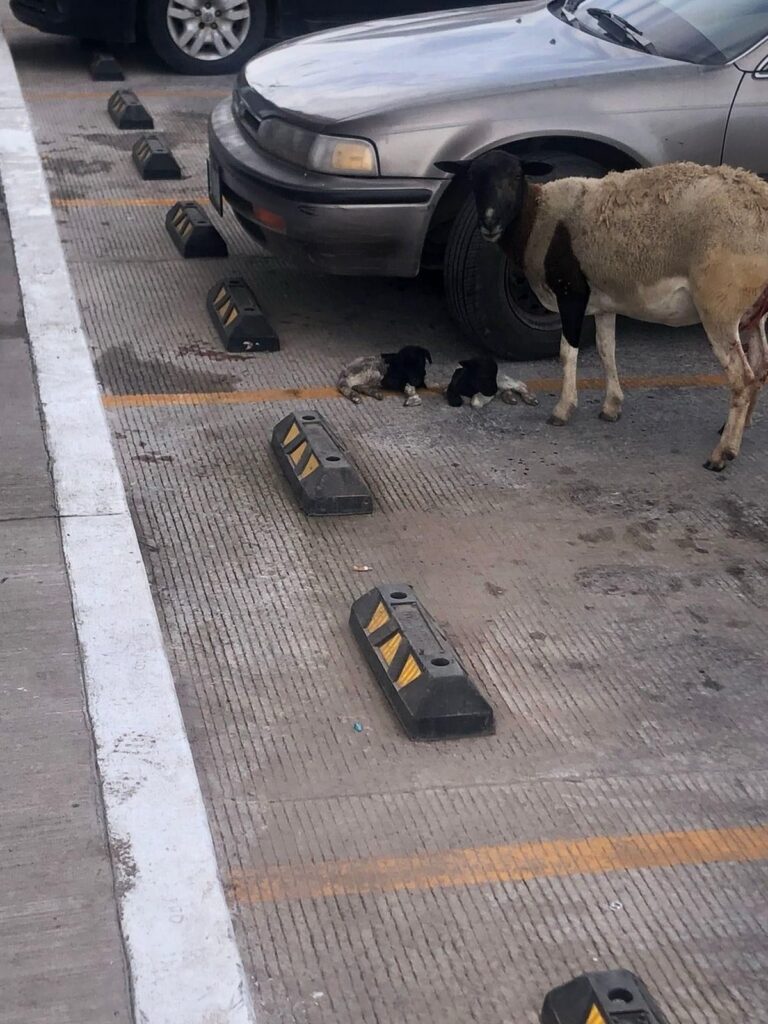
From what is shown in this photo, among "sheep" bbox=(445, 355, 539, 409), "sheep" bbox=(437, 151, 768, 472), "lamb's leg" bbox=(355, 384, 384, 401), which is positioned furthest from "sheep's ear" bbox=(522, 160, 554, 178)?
"lamb's leg" bbox=(355, 384, 384, 401)

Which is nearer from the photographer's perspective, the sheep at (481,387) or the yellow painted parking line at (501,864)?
the yellow painted parking line at (501,864)

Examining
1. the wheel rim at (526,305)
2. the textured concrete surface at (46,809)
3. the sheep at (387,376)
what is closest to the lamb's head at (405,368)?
the sheep at (387,376)

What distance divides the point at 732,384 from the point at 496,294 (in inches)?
52.3

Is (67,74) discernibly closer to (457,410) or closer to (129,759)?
(457,410)

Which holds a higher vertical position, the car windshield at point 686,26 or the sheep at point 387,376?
the car windshield at point 686,26

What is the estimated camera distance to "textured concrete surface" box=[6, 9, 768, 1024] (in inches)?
145

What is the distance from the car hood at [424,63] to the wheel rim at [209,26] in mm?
4675

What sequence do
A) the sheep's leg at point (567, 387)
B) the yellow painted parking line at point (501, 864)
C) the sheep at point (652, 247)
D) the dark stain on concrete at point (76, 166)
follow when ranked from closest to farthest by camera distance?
the yellow painted parking line at point (501, 864) → the sheep at point (652, 247) → the sheep's leg at point (567, 387) → the dark stain on concrete at point (76, 166)

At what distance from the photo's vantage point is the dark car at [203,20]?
1236cm

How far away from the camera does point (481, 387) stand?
6.81 metres

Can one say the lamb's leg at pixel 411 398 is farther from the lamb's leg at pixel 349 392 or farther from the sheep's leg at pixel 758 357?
the sheep's leg at pixel 758 357

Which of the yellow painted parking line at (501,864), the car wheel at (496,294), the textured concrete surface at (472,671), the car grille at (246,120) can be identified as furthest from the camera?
the car grille at (246,120)

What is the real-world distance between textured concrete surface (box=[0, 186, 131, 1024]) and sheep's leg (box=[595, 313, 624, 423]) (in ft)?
8.29

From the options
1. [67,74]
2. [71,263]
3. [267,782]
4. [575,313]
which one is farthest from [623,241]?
[67,74]
